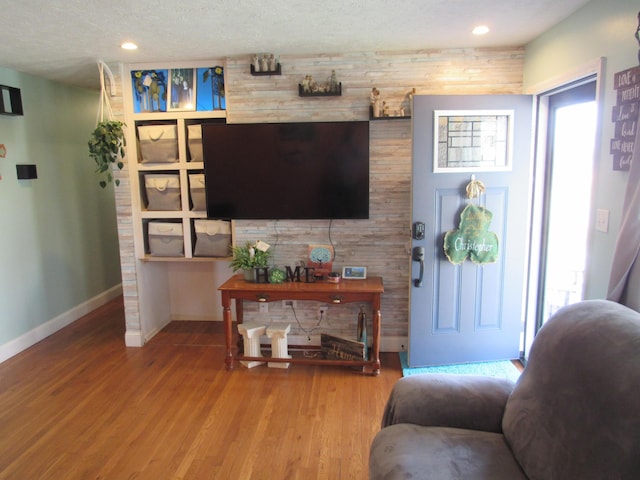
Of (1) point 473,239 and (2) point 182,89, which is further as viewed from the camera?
(2) point 182,89

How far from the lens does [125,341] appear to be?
146 inches

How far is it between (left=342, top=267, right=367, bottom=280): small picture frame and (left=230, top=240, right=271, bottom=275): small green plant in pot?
0.63 meters

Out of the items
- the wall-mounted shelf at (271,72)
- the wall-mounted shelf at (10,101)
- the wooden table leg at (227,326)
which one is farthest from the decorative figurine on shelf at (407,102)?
the wall-mounted shelf at (10,101)

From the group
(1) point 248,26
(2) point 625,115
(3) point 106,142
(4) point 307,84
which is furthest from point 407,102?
(3) point 106,142

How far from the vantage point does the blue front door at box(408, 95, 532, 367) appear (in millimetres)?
2865

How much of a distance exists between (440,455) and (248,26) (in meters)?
2.50

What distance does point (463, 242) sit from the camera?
2.95 metres

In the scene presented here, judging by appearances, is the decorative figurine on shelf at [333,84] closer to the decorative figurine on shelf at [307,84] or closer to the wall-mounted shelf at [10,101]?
the decorative figurine on shelf at [307,84]

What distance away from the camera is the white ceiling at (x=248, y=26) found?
7.27 ft

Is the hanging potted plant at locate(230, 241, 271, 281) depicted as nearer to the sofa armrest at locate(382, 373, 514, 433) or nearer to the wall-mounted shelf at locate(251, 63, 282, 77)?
the wall-mounted shelf at locate(251, 63, 282, 77)

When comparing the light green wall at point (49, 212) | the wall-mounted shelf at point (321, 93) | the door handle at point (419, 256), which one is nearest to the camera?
the door handle at point (419, 256)

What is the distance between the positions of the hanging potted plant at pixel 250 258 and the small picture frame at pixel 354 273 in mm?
631

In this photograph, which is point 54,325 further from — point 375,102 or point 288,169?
point 375,102

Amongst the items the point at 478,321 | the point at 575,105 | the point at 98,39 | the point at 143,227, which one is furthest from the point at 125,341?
the point at 575,105
